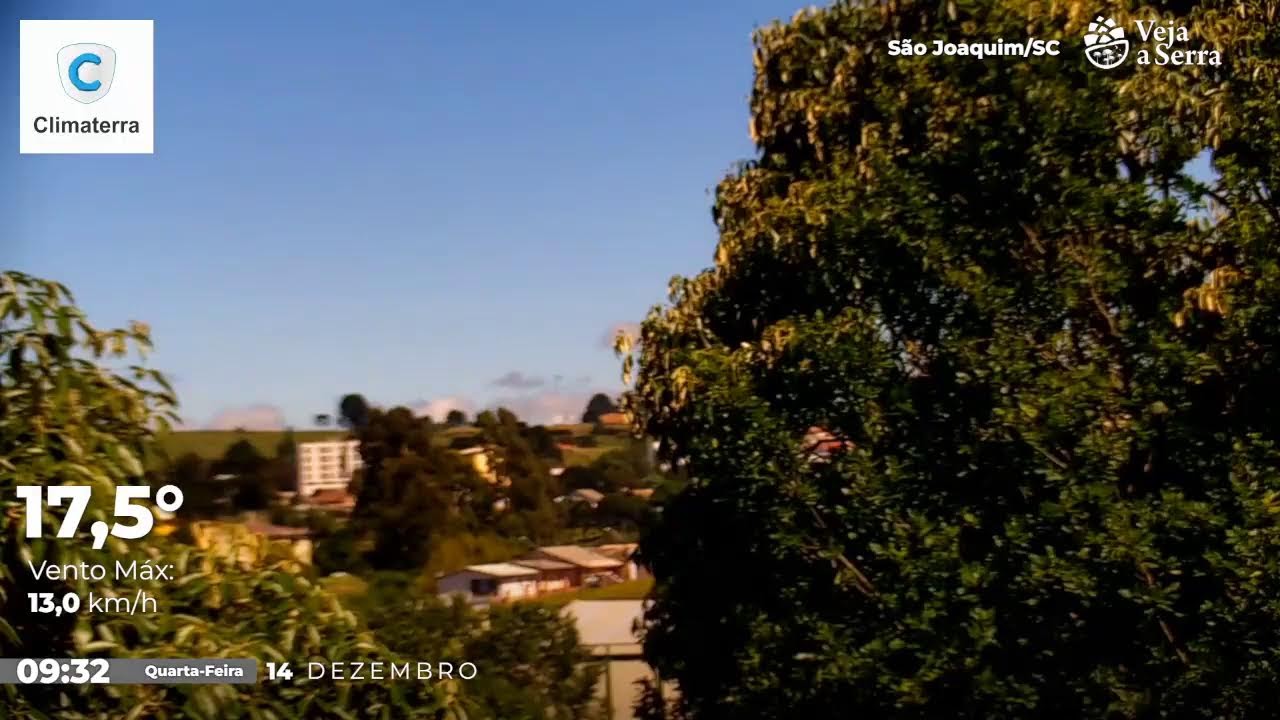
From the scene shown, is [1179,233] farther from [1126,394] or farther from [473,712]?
[473,712]

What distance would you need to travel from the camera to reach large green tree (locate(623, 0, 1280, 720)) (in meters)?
5.05

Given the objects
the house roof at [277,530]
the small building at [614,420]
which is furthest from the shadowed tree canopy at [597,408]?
the house roof at [277,530]

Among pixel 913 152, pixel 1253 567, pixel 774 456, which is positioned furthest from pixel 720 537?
pixel 1253 567

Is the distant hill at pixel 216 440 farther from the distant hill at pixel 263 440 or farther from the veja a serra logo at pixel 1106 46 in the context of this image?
the veja a serra logo at pixel 1106 46

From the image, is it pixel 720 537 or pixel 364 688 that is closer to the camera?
pixel 364 688

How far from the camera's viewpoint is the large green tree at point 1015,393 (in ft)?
16.6

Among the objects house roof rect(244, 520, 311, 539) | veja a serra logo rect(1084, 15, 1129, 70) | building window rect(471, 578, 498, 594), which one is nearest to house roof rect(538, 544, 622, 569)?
building window rect(471, 578, 498, 594)

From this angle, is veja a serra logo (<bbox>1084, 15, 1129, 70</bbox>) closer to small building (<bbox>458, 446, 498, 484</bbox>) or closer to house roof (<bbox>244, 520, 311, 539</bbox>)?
small building (<bbox>458, 446, 498, 484</bbox>)

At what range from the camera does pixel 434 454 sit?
5.69 meters

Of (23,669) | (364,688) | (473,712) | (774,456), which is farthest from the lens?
(774,456)

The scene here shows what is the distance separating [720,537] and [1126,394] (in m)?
1.82

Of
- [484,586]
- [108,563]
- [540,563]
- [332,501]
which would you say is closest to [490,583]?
[484,586]
